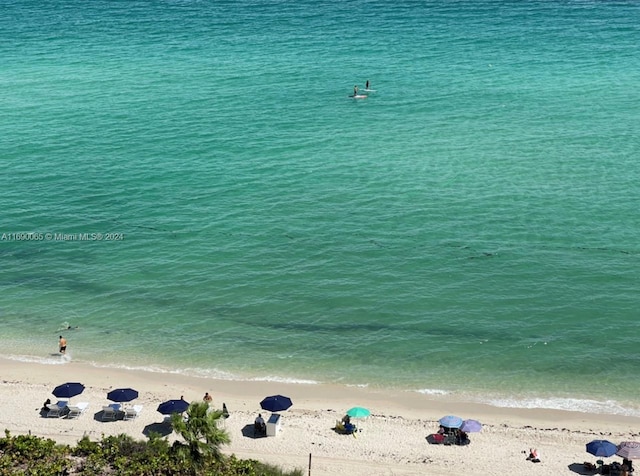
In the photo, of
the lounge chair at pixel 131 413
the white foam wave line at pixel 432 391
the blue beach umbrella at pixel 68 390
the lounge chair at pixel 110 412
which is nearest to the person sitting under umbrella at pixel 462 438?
the white foam wave line at pixel 432 391

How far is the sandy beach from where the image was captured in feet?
129

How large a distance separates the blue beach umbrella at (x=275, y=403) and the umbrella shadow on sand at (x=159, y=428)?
4.55 metres

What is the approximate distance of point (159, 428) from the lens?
42375 mm

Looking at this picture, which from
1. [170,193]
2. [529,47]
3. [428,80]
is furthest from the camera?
[529,47]

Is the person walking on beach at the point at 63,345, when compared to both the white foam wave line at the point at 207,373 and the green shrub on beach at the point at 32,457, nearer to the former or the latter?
the white foam wave line at the point at 207,373

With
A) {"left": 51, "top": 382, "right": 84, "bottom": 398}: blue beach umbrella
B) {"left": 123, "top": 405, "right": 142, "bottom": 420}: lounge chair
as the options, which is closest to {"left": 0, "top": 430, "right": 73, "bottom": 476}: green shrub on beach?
{"left": 123, "top": 405, "right": 142, "bottom": 420}: lounge chair

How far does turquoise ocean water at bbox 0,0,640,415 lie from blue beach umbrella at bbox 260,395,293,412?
A: 472cm

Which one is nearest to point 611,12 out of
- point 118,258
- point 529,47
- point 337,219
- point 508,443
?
point 529,47

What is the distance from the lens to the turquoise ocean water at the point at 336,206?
164 ft

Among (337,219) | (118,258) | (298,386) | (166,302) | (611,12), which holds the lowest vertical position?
(298,386)

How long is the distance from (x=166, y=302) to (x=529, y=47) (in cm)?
6148

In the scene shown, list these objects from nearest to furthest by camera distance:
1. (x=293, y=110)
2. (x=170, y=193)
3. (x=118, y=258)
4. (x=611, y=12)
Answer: (x=118, y=258) < (x=170, y=193) < (x=293, y=110) < (x=611, y=12)

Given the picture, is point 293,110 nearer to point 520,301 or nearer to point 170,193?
point 170,193

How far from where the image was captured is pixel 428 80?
8956 centimetres
